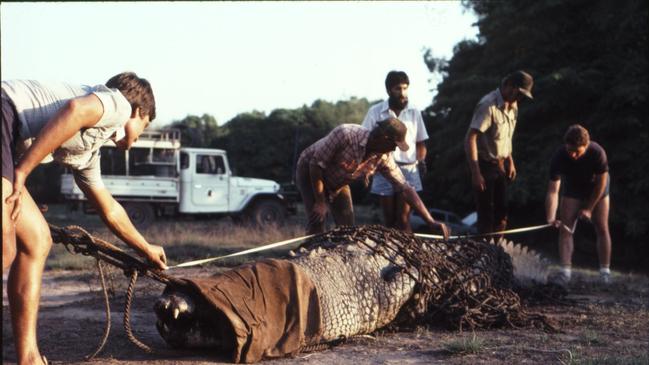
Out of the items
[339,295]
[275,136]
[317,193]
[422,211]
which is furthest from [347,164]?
[275,136]

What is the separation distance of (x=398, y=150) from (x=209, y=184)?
49.4ft

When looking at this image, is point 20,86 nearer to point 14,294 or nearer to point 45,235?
point 45,235

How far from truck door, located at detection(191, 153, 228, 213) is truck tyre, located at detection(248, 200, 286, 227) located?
88 cm

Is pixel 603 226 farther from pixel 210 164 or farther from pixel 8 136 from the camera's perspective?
pixel 210 164

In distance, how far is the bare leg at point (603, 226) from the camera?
8.55 meters

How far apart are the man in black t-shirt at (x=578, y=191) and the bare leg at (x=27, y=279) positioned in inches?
229

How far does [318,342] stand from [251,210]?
1832cm

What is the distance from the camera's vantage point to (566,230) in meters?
8.46

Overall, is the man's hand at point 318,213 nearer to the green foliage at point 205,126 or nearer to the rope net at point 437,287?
the rope net at point 437,287

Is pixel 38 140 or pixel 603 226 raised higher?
pixel 38 140

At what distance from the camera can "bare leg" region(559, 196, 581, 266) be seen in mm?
8422

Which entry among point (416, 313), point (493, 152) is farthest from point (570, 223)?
point (416, 313)

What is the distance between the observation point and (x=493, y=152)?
323 inches

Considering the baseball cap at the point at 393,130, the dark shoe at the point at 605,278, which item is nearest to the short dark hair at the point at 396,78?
the baseball cap at the point at 393,130
